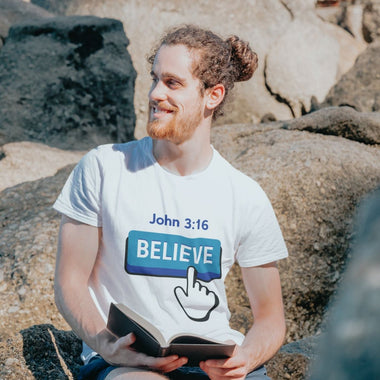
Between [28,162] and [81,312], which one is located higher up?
[81,312]

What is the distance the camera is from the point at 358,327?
0.36 metres

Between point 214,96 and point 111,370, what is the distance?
785 millimetres

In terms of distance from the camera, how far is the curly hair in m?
1.70

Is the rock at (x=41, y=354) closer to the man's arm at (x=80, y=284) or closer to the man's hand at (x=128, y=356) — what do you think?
the man's arm at (x=80, y=284)

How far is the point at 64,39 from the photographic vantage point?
547 centimetres

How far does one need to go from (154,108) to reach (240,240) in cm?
42

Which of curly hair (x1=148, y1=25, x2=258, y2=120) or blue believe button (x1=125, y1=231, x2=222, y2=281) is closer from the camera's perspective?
blue believe button (x1=125, y1=231, x2=222, y2=281)

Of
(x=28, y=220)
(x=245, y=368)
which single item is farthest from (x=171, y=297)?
(x=28, y=220)

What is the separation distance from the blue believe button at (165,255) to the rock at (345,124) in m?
2.16

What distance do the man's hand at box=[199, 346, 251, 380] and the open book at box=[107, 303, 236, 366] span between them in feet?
0.05

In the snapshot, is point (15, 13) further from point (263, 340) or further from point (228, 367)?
point (228, 367)

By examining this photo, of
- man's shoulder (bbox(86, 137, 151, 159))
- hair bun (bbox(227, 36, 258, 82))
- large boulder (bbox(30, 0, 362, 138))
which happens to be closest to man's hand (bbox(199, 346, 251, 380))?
man's shoulder (bbox(86, 137, 151, 159))

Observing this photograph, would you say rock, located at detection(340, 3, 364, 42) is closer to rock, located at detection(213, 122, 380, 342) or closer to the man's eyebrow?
rock, located at detection(213, 122, 380, 342)

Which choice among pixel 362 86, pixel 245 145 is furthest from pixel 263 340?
pixel 362 86
